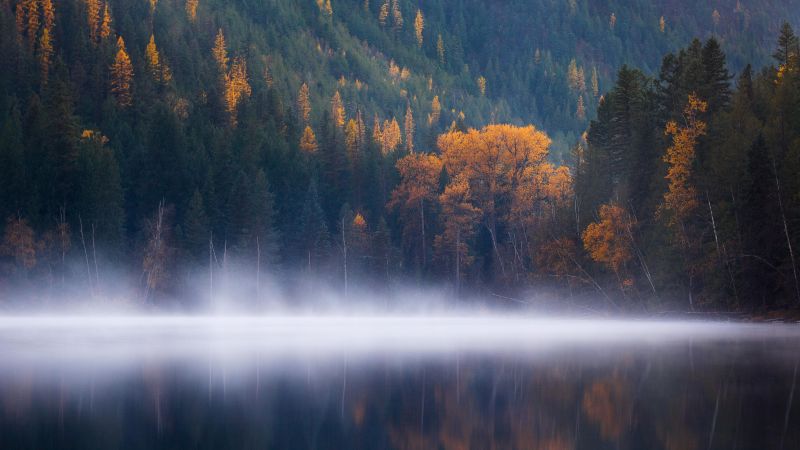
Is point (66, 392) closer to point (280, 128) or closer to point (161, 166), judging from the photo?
point (161, 166)

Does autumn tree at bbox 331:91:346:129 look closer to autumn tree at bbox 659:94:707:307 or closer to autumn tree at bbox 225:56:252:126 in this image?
autumn tree at bbox 225:56:252:126

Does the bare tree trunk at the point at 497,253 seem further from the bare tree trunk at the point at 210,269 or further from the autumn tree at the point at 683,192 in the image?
the bare tree trunk at the point at 210,269

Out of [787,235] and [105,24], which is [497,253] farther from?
[105,24]

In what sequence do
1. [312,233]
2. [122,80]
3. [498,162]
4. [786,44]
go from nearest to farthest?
[786,44] < [498,162] < [312,233] < [122,80]

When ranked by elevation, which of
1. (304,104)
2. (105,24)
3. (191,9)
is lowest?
(304,104)

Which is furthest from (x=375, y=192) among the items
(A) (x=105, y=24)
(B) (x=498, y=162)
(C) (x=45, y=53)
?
(A) (x=105, y=24)

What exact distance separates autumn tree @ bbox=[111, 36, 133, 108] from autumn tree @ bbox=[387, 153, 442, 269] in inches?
1379

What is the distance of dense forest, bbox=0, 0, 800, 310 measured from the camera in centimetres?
5719

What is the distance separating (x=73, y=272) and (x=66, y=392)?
60.7 m

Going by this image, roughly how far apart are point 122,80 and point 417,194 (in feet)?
133

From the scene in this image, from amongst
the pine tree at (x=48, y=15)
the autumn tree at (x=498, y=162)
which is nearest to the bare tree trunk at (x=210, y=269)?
the autumn tree at (x=498, y=162)

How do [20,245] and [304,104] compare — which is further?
[304,104]

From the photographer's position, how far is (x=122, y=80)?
109375 mm

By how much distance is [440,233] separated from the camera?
91062mm
